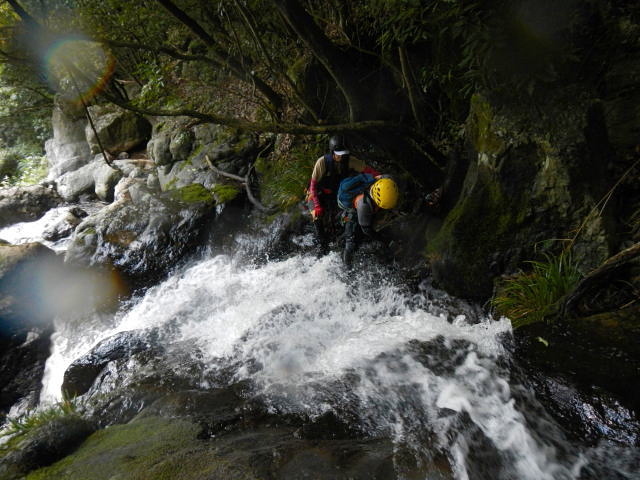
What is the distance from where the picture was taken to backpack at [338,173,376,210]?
5.25m

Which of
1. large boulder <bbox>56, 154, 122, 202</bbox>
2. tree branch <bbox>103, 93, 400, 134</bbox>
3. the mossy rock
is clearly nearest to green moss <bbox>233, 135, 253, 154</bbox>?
tree branch <bbox>103, 93, 400, 134</bbox>

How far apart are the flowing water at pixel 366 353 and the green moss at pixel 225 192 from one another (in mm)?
1389

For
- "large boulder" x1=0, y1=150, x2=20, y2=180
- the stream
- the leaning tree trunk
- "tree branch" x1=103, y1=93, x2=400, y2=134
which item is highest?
the leaning tree trunk

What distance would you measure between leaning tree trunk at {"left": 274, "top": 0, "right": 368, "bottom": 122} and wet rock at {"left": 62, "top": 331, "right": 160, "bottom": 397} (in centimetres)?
448

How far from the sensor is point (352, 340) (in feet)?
14.4

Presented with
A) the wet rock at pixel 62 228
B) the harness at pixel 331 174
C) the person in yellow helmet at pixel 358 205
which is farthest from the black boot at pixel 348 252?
the wet rock at pixel 62 228

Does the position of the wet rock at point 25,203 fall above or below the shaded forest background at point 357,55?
below

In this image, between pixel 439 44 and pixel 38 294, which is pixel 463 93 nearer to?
pixel 439 44

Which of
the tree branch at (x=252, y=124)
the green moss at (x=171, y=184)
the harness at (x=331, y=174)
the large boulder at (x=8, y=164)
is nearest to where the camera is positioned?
the tree branch at (x=252, y=124)

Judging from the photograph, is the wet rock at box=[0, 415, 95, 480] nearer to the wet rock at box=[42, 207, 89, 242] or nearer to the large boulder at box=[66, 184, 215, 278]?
the large boulder at box=[66, 184, 215, 278]

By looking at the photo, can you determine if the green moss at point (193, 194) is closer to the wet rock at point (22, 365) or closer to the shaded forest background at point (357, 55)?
the shaded forest background at point (357, 55)

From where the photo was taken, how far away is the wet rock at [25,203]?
36.0 feet

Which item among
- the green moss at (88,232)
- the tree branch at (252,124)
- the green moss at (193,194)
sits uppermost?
the tree branch at (252,124)

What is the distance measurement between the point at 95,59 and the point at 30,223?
555cm
